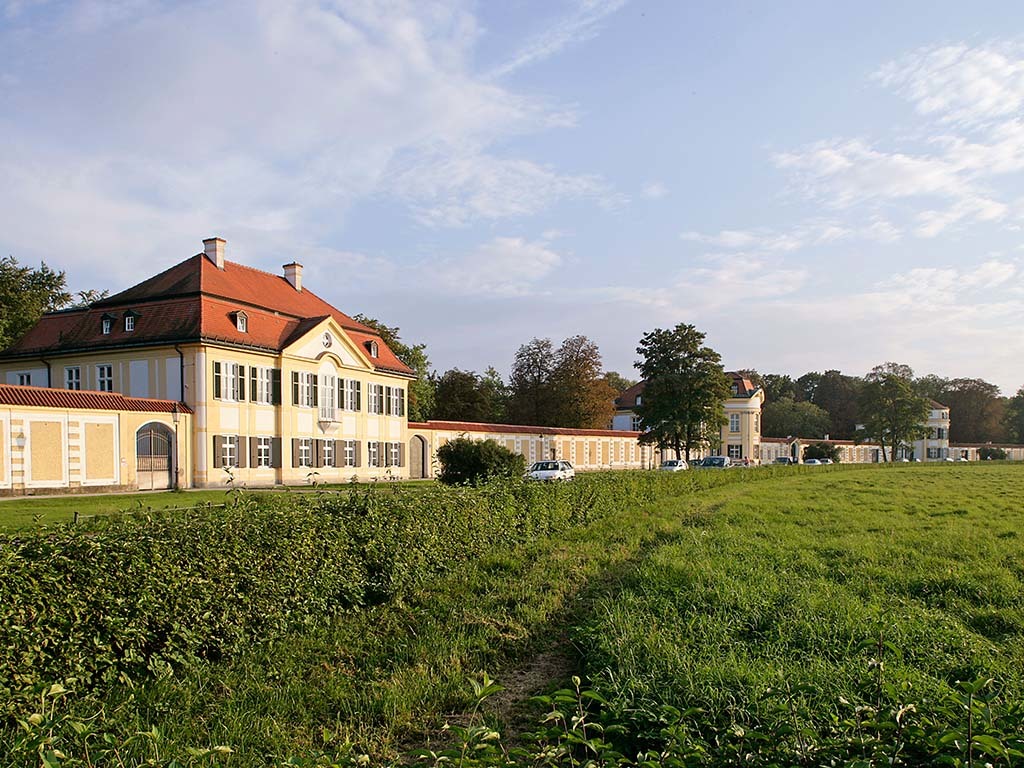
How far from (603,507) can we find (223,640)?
12954mm

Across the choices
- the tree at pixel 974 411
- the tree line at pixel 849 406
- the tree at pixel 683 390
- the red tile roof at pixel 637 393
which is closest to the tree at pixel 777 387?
the tree line at pixel 849 406

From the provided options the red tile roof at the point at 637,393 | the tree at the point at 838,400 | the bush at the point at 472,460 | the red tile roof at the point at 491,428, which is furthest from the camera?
the tree at the point at 838,400

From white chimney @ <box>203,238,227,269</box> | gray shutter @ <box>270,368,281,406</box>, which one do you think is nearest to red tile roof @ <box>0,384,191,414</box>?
gray shutter @ <box>270,368,281,406</box>

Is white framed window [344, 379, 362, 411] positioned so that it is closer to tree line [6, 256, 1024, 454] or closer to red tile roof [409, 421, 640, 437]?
red tile roof [409, 421, 640, 437]

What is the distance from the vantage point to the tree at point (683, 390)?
53500mm

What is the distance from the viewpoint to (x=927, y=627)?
750 cm

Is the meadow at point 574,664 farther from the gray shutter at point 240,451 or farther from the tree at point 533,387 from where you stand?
the tree at point 533,387

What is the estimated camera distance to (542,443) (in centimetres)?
5853

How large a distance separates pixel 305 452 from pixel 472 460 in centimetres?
1743

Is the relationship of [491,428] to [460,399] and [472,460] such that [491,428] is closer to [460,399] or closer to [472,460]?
[460,399]

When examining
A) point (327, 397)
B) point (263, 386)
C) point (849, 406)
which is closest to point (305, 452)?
point (327, 397)

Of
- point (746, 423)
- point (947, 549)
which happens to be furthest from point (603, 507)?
point (746, 423)

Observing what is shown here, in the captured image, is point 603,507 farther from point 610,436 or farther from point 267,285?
point 610,436

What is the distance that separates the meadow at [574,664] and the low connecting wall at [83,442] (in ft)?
72.4
